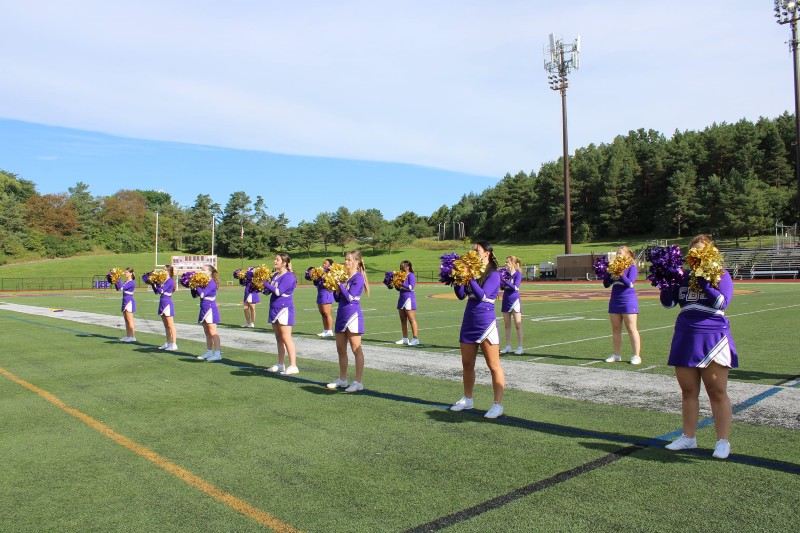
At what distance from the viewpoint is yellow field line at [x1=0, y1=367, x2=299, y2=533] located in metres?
3.63

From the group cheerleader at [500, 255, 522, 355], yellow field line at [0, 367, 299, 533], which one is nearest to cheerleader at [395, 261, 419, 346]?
cheerleader at [500, 255, 522, 355]

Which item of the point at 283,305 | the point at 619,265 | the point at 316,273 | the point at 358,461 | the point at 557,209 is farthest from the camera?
the point at 557,209

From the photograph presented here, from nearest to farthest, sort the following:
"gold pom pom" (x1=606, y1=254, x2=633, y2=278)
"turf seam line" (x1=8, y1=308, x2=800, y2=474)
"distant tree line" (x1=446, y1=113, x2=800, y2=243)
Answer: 1. "turf seam line" (x1=8, y1=308, x2=800, y2=474)
2. "gold pom pom" (x1=606, y1=254, x2=633, y2=278)
3. "distant tree line" (x1=446, y1=113, x2=800, y2=243)

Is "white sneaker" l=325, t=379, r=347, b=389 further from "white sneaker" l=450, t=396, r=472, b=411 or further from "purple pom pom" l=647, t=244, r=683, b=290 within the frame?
"purple pom pom" l=647, t=244, r=683, b=290

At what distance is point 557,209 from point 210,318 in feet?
294

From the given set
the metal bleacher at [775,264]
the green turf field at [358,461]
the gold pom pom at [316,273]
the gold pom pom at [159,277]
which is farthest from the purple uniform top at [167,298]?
the metal bleacher at [775,264]

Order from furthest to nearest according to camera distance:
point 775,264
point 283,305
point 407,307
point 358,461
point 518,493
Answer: point 775,264 → point 407,307 → point 283,305 → point 358,461 → point 518,493

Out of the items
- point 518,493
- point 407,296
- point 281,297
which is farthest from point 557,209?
point 518,493

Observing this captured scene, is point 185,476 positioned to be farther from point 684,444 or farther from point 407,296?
point 407,296

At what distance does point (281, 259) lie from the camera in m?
8.68

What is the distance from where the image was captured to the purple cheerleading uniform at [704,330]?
4.51 meters

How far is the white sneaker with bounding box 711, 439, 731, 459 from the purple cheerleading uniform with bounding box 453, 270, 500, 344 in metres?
2.12

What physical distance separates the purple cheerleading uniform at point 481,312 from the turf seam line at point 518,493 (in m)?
1.63

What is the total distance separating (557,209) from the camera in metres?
94.4
